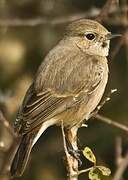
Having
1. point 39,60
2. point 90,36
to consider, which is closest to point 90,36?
point 90,36

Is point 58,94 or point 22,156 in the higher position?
point 58,94

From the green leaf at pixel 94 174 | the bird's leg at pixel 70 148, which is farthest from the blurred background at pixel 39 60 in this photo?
the green leaf at pixel 94 174

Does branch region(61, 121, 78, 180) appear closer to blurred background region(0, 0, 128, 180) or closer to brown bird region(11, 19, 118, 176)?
brown bird region(11, 19, 118, 176)

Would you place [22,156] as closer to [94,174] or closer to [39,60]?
[94,174]

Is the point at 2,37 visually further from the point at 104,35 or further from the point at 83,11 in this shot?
the point at 104,35

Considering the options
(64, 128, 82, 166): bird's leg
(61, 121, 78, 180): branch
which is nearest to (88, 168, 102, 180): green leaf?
(61, 121, 78, 180): branch
